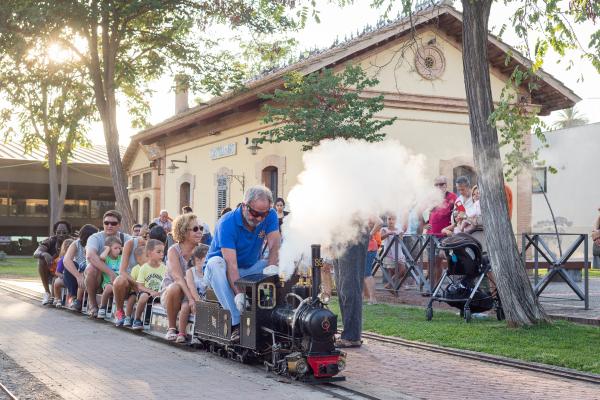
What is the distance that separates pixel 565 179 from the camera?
117 feet

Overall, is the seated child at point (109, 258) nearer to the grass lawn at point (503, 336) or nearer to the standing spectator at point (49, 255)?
the standing spectator at point (49, 255)

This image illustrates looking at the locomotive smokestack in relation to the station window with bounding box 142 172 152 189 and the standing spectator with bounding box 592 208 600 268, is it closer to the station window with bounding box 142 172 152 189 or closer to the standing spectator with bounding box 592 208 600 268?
the standing spectator with bounding box 592 208 600 268

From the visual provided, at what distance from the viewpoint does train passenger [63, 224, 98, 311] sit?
551 inches

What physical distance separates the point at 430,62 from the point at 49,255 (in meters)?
12.5

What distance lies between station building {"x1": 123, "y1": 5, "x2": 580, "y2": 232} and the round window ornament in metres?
0.03

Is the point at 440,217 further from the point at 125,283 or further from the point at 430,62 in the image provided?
the point at 430,62

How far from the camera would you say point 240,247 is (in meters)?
8.30

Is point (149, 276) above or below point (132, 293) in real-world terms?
above

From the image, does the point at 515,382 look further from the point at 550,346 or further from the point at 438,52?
the point at 438,52

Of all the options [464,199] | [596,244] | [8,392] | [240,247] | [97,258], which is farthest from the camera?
[596,244]

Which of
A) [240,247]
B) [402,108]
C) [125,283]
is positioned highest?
[402,108]

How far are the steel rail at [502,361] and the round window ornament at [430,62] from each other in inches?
542

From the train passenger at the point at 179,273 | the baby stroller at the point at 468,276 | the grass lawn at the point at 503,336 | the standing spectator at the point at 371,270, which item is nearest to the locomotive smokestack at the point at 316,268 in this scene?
the train passenger at the point at 179,273

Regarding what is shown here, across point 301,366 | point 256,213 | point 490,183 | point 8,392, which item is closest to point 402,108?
point 490,183
